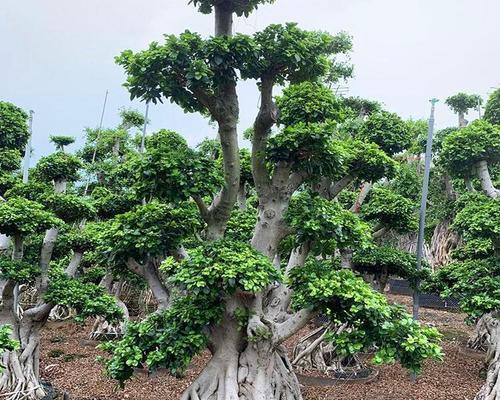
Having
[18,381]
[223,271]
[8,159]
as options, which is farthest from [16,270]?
[223,271]

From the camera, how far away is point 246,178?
832 cm

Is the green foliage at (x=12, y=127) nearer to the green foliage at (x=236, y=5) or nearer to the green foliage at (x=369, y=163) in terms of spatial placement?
the green foliage at (x=236, y=5)

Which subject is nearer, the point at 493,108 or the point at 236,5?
the point at 236,5

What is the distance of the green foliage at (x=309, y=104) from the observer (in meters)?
5.32

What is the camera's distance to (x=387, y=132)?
27.2ft

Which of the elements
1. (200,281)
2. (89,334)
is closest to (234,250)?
(200,281)

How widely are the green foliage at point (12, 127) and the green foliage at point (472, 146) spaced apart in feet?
25.2

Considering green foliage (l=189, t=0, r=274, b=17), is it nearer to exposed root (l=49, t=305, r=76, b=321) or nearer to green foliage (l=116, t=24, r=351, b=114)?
green foliage (l=116, t=24, r=351, b=114)

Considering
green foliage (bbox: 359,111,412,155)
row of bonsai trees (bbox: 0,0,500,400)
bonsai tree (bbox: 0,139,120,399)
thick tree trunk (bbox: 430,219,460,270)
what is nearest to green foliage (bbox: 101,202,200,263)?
row of bonsai trees (bbox: 0,0,500,400)

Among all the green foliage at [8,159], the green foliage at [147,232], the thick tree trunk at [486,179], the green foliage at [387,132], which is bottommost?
the green foliage at [147,232]

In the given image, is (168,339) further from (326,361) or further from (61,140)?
(61,140)

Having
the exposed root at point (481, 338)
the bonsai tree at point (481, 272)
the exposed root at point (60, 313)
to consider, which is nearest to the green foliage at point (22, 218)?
the bonsai tree at point (481, 272)

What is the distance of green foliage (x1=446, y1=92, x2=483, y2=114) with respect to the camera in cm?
1242

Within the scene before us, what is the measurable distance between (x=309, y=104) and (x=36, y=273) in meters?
4.43
